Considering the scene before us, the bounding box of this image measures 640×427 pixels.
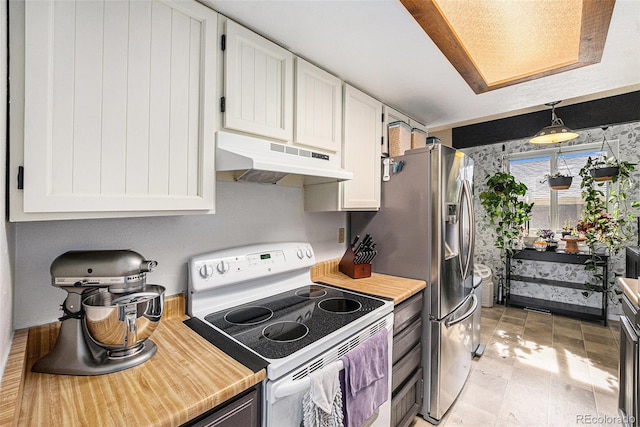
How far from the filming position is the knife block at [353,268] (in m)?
1.99

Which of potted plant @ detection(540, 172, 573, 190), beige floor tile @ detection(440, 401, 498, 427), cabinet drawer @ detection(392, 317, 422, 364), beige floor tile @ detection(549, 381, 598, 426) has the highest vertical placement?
potted plant @ detection(540, 172, 573, 190)

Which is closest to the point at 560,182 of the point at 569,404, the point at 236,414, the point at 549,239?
the point at 549,239

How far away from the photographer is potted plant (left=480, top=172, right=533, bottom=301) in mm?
3842

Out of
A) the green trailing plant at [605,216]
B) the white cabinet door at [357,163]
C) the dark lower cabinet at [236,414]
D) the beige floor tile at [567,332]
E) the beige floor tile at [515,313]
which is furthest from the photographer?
the beige floor tile at [515,313]

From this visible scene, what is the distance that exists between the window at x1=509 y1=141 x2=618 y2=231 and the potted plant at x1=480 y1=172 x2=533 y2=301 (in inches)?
6.2

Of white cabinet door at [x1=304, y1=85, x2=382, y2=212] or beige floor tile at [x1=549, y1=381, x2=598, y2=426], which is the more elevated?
white cabinet door at [x1=304, y1=85, x2=382, y2=212]

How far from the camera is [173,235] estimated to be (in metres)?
1.34

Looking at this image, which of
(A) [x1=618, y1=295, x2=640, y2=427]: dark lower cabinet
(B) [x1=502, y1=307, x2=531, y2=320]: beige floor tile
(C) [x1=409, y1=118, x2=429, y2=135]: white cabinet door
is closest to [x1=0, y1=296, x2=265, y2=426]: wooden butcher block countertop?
(A) [x1=618, y1=295, x2=640, y2=427]: dark lower cabinet

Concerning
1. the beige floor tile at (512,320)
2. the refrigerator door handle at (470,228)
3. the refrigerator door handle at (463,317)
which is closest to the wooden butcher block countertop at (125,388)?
the refrigerator door handle at (463,317)

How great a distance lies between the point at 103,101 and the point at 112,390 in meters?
0.87

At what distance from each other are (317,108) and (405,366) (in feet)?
5.25

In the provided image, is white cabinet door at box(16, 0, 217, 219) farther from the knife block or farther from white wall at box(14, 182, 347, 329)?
the knife block

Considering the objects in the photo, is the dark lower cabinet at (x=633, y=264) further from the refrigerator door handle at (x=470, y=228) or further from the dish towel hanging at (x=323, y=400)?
the dish towel hanging at (x=323, y=400)

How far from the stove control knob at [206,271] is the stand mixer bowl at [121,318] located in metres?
0.35
